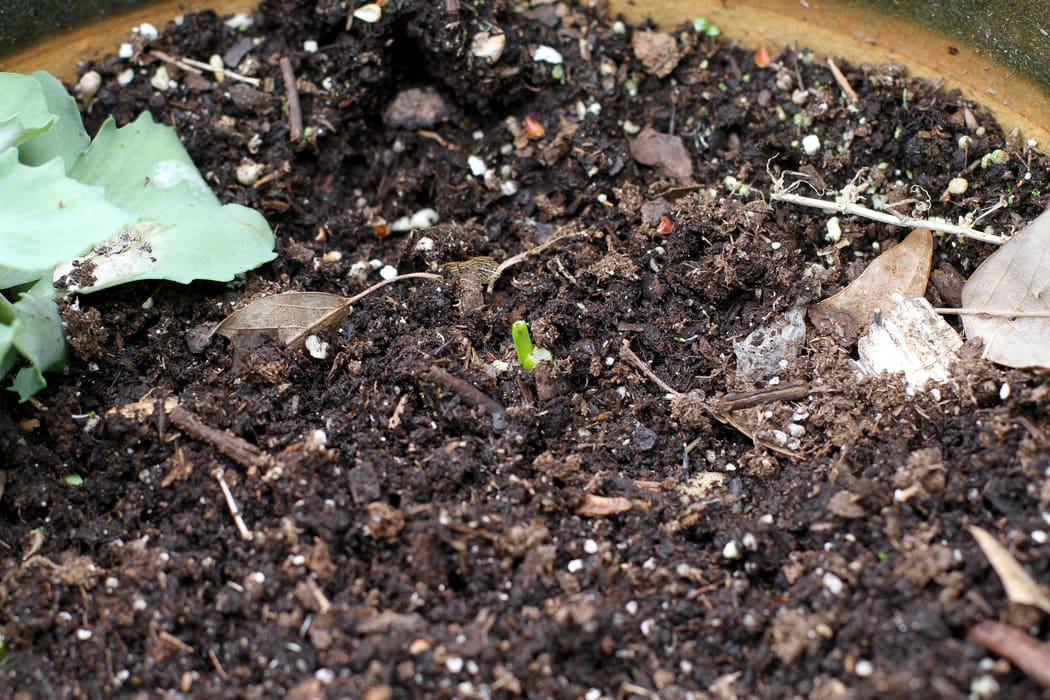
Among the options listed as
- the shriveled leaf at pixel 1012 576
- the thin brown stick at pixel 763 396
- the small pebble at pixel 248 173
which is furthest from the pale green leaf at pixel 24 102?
the shriveled leaf at pixel 1012 576

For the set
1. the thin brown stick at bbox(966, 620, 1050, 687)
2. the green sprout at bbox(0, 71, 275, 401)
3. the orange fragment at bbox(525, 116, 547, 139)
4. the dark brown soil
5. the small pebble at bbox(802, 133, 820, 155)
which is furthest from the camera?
the orange fragment at bbox(525, 116, 547, 139)

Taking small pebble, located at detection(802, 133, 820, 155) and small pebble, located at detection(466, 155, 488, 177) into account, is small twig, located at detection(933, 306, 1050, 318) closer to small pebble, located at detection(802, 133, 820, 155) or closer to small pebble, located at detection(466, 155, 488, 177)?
small pebble, located at detection(802, 133, 820, 155)

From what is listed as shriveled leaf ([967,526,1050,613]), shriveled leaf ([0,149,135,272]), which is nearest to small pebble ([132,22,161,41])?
shriveled leaf ([0,149,135,272])

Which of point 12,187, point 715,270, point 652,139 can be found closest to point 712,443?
point 715,270

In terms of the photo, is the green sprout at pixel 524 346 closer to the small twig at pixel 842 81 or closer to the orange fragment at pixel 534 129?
the orange fragment at pixel 534 129

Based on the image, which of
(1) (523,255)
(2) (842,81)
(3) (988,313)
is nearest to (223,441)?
(1) (523,255)

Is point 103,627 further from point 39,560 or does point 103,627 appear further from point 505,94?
point 505,94
